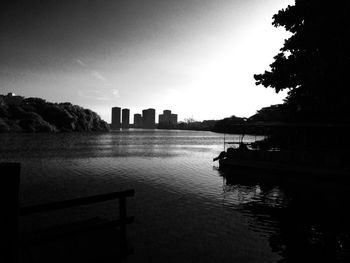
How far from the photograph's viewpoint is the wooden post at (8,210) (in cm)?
404

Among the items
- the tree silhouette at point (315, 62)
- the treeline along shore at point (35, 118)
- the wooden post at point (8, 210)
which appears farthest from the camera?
the treeline along shore at point (35, 118)

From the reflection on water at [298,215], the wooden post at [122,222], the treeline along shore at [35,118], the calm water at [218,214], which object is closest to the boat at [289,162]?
the calm water at [218,214]

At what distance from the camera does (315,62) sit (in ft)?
69.3

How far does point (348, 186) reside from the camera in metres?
20.0

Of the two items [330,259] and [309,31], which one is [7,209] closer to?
[330,259]

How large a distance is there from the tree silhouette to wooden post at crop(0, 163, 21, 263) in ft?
72.1

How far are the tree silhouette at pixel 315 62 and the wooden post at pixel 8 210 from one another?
22.0 metres

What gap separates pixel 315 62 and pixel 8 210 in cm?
2337

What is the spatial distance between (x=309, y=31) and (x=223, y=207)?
1711 centimetres

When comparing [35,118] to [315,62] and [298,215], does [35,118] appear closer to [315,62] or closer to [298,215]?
[315,62]

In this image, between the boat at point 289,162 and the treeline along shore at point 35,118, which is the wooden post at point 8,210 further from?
the treeline along shore at point 35,118

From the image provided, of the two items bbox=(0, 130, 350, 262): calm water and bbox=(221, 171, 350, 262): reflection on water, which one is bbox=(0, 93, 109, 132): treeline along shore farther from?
bbox=(221, 171, 350, 262): reflection on water

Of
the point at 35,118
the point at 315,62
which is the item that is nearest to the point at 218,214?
the point at 315,62

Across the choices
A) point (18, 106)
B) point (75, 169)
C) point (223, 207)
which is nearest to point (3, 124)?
point (18, 106)
